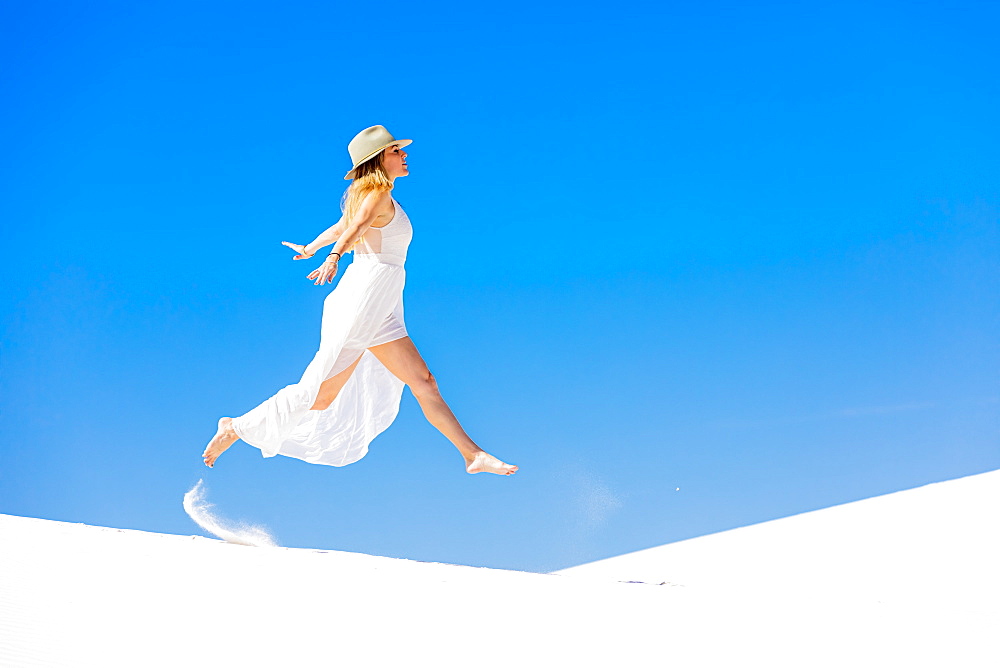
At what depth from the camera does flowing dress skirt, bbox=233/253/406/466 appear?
21.3 feet

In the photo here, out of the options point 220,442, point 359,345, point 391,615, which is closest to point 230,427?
point 220,442

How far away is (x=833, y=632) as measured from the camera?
518cm

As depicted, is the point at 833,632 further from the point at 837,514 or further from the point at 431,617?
the point at 837,514

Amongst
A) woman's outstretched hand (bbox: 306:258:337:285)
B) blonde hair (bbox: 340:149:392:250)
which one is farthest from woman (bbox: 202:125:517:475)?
woman's outstretched hand (bbox: 306:258:337:285)

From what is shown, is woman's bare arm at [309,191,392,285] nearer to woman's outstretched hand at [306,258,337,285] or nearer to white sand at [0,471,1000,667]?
woman's outstretched hand at [306,258,337,285]

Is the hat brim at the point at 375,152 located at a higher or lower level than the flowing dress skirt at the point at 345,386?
higher

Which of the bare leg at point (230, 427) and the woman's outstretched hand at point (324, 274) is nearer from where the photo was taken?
the woman's outstretched hand at point (324, 274)

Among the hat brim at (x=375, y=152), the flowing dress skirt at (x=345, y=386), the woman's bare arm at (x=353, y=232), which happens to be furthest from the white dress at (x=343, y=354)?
the hat brim at (x=375, y=152)

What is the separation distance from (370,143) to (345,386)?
70.7 inches

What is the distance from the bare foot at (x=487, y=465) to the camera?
649 centimetres

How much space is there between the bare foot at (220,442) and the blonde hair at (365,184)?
1.60 meters

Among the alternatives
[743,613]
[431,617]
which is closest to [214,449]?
[431,617]

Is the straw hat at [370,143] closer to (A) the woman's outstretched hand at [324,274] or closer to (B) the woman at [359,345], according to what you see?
(B) the woman at [359,345]

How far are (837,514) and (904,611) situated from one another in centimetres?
1056
